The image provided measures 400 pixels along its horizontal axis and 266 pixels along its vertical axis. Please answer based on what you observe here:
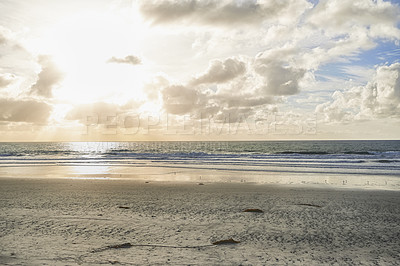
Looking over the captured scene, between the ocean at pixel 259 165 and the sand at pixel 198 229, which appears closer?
the sand at pixel 198 229

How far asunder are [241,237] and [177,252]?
2.16 metres

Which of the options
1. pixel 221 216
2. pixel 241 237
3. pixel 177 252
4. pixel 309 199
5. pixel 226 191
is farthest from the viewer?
pixel 226 191

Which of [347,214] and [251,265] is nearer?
[251,265]

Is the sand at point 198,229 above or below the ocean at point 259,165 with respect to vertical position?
above

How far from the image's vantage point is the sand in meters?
6.95

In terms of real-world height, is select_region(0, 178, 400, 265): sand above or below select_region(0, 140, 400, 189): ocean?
above

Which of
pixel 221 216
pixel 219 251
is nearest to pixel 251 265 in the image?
pixel 219 251

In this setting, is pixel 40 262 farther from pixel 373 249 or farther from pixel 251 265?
pixel 373 249

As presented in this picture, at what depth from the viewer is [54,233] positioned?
8.73 m

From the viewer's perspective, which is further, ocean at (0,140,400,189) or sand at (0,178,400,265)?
ocean at (0,140,400,189)

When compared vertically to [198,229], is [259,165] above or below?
below

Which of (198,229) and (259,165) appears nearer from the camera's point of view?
(198,229)

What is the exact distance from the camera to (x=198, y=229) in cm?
915

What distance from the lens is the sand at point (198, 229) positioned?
273 inches
